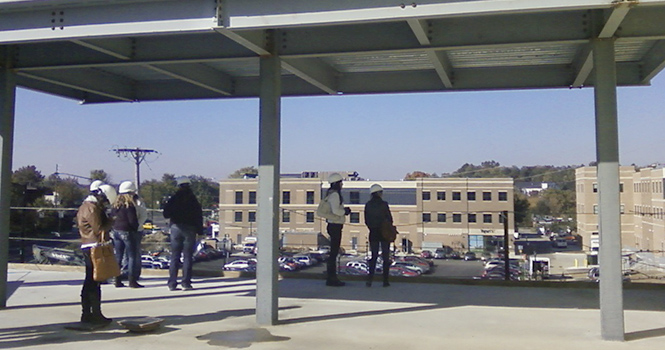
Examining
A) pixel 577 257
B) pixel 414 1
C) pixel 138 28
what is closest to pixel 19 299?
pixel 138 28

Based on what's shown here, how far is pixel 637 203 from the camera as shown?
27031mm

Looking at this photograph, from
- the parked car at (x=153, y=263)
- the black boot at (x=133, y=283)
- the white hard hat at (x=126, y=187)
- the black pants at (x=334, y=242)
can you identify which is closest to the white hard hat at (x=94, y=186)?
the white hard hat at (x=126, y=187)

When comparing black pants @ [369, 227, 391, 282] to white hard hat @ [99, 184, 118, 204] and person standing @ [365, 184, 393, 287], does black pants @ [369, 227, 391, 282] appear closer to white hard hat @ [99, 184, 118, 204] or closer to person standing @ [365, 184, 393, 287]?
person standing @ [365, 184, 393, 287]

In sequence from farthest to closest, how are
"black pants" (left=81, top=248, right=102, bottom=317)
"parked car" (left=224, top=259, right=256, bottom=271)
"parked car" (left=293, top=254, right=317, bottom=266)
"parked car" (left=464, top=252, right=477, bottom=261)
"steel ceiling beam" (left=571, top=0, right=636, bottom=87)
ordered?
"parked car" (left=464, top=252, right=477, bottom=261) → "parked car" (left=224, top=259, right=256, bottom=271) → "parked car" (left=293, top=254, right=317, bottom=266) → "black pants" (left=81, top=248, right=102, bottom=317) → "steel ceiling beam" (left=571, top=0, right=636, bottom=87)

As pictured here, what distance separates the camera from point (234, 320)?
6.63 meters

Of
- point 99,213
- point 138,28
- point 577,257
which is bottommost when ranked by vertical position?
point 577,257

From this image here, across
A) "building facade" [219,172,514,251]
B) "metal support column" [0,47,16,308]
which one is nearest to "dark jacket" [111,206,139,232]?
"metal support column" [0,47,16,308]

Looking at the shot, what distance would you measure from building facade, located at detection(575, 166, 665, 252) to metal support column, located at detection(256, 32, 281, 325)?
65.1 ft

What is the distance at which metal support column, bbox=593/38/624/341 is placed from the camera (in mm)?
5504

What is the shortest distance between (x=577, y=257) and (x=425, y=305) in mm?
17471

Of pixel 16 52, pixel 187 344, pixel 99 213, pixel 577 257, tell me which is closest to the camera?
pixel 187 344

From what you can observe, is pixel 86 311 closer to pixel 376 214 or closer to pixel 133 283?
pixel 133 283

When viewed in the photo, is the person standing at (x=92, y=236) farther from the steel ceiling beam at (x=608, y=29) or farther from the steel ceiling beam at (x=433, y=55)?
the steel ceiling beam at (x=608, y=29)

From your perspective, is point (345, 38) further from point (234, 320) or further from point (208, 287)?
point (208, 287)
